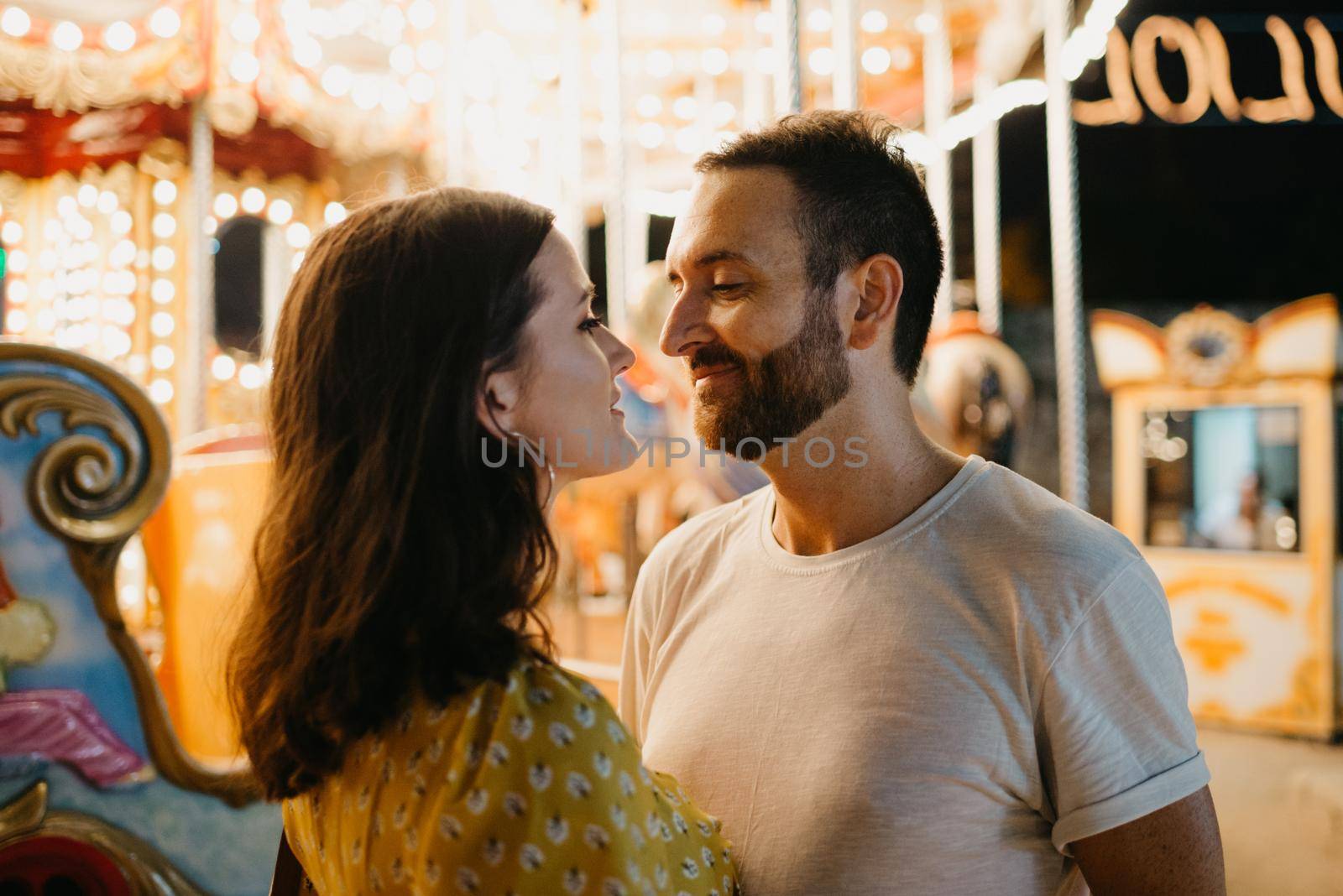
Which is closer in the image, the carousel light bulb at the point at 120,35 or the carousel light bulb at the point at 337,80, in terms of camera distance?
the carousel light bulb at the point at 120,35

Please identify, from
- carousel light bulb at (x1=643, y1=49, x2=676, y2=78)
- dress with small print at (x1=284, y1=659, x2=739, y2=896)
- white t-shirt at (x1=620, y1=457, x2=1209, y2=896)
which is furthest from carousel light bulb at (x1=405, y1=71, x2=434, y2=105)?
dress with small print at (x1=284, y1=659, x2=739, y2=896)

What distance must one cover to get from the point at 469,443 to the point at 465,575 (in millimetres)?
135

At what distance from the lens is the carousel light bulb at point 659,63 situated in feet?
22.2

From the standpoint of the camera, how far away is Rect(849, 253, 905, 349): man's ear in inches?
60.0

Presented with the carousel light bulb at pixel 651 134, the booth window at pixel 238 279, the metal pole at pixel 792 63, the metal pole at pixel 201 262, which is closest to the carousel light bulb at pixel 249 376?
the booth window at pixel 238 279

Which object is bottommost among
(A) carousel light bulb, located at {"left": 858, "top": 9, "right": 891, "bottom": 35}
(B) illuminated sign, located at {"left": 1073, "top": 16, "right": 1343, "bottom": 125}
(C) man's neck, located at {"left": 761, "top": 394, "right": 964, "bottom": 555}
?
(C) man's neck, located at {"left": 761, "top": 394, "right": 964, "bottom": 555}

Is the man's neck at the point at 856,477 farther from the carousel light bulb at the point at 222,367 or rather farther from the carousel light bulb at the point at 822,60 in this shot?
the carousel light bulb at the point at 822,60

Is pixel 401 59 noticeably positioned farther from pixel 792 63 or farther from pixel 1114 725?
pixel 1114 725

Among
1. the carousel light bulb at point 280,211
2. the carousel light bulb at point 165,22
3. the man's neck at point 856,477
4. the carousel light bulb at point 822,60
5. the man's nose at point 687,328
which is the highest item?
the carousel light bulb at point 822,60

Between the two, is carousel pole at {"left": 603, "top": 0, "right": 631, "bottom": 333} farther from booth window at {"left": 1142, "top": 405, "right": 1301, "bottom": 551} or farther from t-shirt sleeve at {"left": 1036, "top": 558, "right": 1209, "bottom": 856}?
booth window at {"left": 1142, "top": 405, "right": 1301, "bottom": 551}

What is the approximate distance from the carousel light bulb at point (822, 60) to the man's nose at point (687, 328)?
5636 millimetres

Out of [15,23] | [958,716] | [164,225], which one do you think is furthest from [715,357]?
[164,225]

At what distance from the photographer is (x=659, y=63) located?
22.5ft

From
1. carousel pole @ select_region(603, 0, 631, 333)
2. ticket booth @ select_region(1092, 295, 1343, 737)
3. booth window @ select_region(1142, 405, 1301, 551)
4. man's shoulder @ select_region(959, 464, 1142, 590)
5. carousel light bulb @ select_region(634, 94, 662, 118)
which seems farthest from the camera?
carousel light bulb @ select_region(634, 94, 662, 118)
